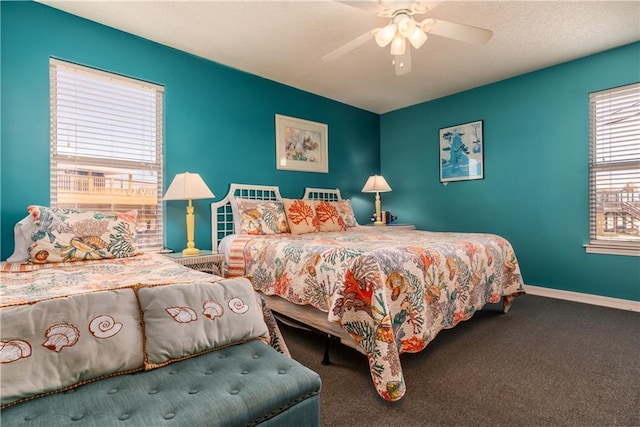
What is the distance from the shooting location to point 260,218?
3.25m

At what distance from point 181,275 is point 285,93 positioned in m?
3.04

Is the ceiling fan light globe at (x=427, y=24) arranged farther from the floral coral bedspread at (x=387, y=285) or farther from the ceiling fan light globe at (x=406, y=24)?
the floral coral bedspread at (x=387, y=285)

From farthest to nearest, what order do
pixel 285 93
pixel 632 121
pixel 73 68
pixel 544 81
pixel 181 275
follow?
1. pixel 285 93
2. pixel 544 81
3. pixel 632 121
4. pixel 73 68
5. pixel 181 275

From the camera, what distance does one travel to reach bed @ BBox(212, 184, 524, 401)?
1674 mm

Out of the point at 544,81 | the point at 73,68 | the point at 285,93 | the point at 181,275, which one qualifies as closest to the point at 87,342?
the point at 181,275

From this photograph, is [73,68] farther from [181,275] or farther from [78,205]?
[181,275]

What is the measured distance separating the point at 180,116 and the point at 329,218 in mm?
1892

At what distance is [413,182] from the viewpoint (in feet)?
16.2

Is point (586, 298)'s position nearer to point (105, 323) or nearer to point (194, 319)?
point (194, 319)

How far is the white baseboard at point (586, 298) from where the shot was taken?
310cm

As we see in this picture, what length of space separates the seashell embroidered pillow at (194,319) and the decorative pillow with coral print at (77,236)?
4.16 feet

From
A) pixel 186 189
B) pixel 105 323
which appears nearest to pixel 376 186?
pixel 186 189

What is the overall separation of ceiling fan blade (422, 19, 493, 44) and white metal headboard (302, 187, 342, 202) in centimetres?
251

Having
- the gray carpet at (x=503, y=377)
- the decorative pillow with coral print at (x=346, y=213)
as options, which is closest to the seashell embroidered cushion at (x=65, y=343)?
the gray carpet at (x=503, y=377)
